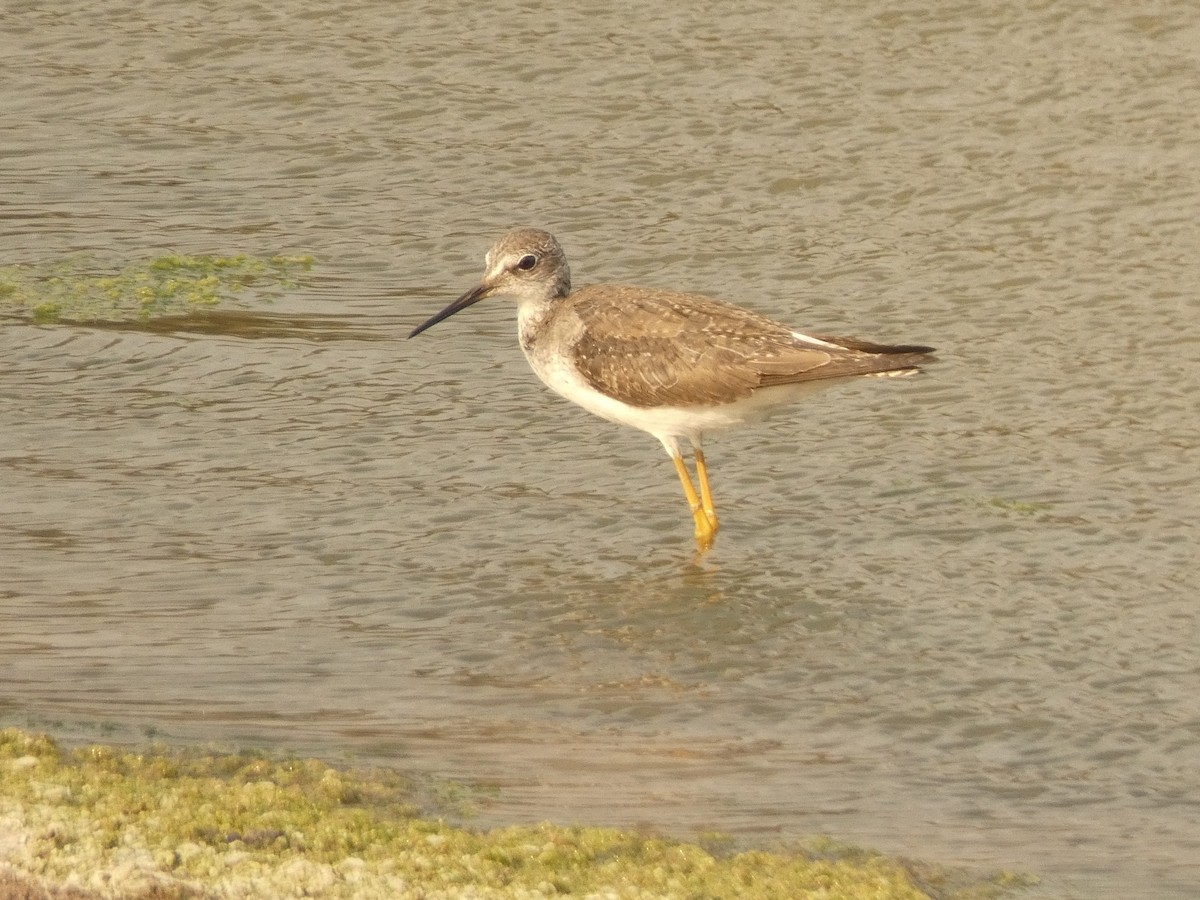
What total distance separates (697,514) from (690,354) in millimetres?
648

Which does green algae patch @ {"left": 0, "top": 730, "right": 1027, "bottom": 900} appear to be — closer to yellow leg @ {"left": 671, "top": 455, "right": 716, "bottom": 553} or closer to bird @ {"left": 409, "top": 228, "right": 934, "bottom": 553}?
yellow leg @ {"left": 671, "top": 455, "right": 716, "bottom": 553}

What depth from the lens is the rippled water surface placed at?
5.61m

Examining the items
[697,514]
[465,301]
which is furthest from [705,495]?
[465,301]

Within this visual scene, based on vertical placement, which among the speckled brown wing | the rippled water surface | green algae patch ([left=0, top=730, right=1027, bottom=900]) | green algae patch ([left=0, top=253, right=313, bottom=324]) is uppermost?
green algae patch ([left=0, top=730, right=1027, bottom=900])

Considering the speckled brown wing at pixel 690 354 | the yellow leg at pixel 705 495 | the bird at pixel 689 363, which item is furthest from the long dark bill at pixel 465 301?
the yellow leg at pixel 705 495

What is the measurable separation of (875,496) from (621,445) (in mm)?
1306

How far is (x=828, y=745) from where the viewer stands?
18.5 ft

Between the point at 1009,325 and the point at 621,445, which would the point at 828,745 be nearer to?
the point at 621,445

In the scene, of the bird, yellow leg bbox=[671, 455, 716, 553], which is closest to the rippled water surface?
yellow leg bbox=[671, 455, 716, 553]

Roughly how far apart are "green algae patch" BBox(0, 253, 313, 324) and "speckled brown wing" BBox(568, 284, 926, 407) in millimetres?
2310

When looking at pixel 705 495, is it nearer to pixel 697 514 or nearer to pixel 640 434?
pixel 697 514

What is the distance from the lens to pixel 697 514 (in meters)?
7.41

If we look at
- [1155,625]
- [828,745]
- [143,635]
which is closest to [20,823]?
[143,635]

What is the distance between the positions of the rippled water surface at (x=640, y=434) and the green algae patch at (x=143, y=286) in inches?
6.1
